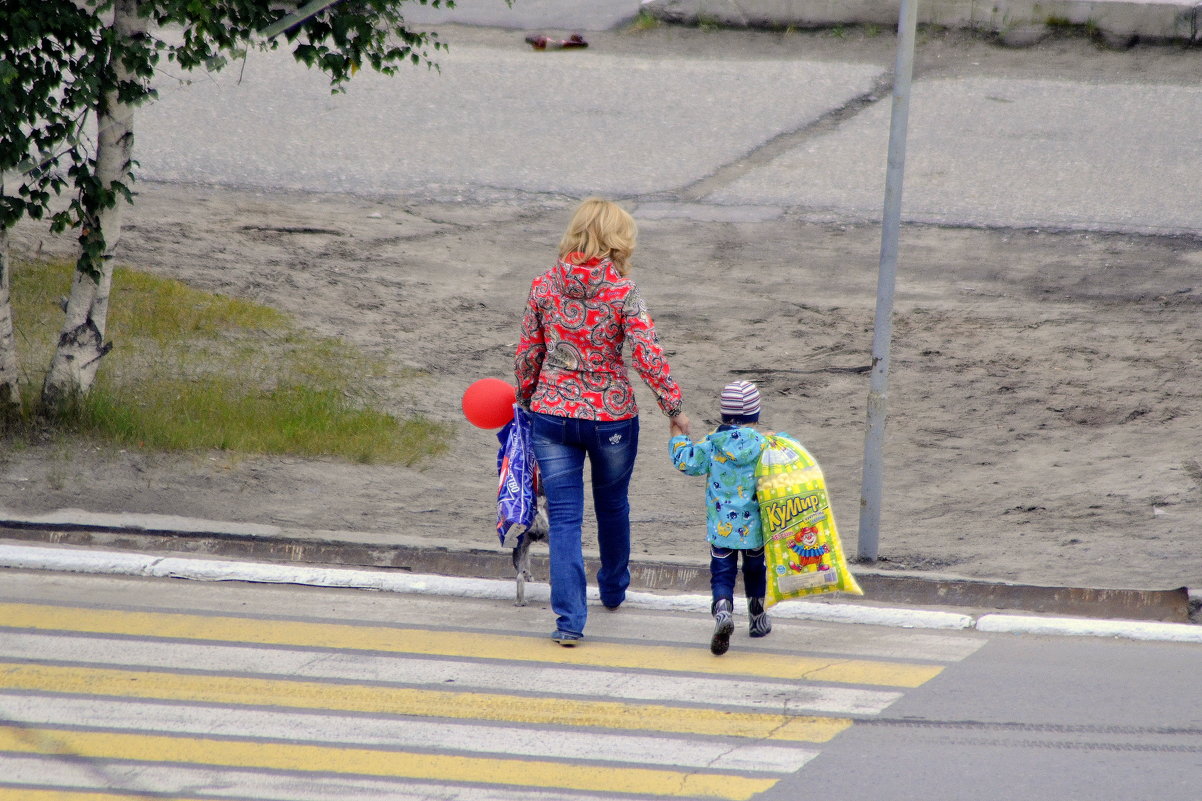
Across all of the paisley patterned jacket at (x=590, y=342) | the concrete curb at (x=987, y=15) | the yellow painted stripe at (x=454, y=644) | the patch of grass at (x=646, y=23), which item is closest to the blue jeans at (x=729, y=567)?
the yellow painted stripe at (x=454, y=644)

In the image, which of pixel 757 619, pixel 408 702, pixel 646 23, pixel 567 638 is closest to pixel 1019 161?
pixel 646 23

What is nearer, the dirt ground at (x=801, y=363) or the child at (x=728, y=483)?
the child at (x=728, y=483)

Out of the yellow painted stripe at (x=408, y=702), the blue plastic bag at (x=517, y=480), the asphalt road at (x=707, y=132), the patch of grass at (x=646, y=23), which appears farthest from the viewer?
the patch of grass at (x=646, y=23)

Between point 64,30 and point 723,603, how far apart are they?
4580mm

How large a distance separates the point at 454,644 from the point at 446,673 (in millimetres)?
311

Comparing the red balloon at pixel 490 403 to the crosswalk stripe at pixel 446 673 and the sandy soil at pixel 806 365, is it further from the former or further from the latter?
the sandy soil at pixel 806 365

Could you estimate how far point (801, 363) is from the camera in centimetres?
985

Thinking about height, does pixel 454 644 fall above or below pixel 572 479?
below

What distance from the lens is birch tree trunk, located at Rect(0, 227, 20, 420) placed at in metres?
7.82

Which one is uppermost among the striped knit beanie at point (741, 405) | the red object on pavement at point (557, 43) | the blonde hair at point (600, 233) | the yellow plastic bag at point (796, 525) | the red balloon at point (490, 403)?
the red object on pavement at point (557, 43)

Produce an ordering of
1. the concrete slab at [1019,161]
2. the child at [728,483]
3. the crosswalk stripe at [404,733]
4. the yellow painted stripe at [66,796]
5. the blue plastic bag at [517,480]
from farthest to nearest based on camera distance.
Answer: the concrete slab at [1019,161]
the blue plastic bag at [517,480]
the child at [728,483]
the crosswalk stripe at [404,733]
the yellow painted stripe at [66,796]

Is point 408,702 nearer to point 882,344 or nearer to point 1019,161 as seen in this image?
point 882,344

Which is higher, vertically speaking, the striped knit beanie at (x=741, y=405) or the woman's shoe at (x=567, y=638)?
the striped knit beanie at (x=741, y=405)

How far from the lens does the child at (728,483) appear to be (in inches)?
219
